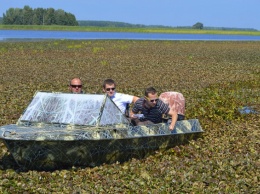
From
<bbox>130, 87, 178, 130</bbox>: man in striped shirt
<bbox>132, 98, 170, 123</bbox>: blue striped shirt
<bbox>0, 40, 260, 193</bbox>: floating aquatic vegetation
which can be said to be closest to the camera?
<bbox>0, 40, 260, 193</bbox>: floating aquatic vegetation

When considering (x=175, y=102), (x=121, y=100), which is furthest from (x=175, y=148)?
(x=175, y=102)

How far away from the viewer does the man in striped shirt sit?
1188 cm

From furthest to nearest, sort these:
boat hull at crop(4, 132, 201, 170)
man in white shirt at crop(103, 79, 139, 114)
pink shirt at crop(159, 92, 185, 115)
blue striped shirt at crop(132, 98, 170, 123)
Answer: pink shirt at crop(159, 92, 185, 115) → man in white shirt at crop(103, 79, 139, 114) → blue striped shirt at crop(132, 98, 170, 123) → boat hull at crop(4, 132, 201, 170)

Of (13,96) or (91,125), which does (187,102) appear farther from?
(91,125)

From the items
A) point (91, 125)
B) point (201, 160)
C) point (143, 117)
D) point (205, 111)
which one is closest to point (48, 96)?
point (91, 125)

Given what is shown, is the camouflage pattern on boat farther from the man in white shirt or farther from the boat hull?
the man in white shirt

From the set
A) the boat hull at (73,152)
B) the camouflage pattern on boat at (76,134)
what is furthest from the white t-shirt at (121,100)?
the boat hull at (73,152)

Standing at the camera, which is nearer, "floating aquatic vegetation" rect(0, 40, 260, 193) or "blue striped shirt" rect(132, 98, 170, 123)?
"floating aquatic vegetation" rect(0, 40, 260, 193)

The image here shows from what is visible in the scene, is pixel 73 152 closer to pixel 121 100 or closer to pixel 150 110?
pixel 121 100

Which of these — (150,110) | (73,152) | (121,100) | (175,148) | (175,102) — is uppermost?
(121,100)

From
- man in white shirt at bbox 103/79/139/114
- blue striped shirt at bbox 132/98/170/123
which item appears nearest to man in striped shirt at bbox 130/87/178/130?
blue striped shirt at bbox 132/98/170/123

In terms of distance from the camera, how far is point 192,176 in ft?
33.3

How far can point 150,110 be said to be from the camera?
12133 mm

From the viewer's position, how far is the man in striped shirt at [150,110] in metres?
11.9
